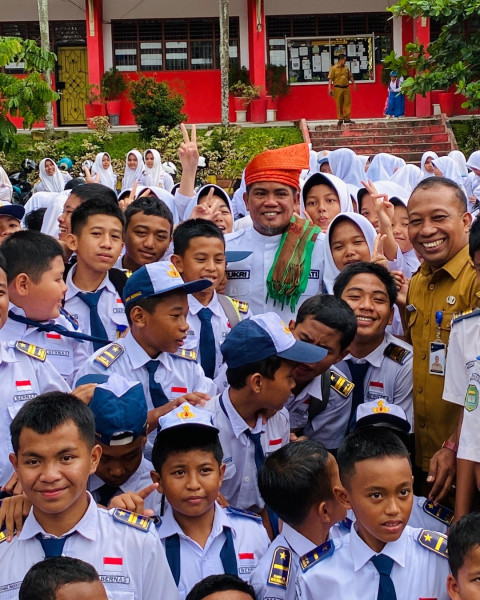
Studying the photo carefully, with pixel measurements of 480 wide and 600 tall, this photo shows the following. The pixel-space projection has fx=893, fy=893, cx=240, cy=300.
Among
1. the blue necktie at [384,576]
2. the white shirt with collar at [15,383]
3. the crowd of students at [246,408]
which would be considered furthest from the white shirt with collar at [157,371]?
the blue necktie at [384,576]

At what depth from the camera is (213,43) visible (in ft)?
75.5

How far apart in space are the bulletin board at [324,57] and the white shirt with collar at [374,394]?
19.5 m

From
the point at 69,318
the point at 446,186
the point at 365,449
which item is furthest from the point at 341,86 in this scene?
the point at 365,449

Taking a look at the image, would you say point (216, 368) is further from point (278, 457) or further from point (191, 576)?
point (191, 576)

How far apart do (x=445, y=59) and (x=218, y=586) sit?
8.03m

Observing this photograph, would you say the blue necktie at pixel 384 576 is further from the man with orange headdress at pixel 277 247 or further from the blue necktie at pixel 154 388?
the man with orange headdress at pixel 277 247

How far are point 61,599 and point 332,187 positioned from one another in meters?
3.64

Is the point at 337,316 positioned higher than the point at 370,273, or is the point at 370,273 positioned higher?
the point at 370,273

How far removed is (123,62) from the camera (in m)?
23.0

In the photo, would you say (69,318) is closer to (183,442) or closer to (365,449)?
(183,442)

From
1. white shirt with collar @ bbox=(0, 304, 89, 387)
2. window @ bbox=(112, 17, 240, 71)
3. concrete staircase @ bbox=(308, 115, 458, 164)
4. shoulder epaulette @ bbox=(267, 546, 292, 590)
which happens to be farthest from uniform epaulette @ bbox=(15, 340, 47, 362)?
window @ bbox=(112, 17, 240, 71)

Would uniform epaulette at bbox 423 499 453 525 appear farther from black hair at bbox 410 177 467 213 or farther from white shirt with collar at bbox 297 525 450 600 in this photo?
black hair at bbox 410 177 467 213

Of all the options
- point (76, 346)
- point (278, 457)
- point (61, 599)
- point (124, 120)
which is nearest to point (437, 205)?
point (278, 457)

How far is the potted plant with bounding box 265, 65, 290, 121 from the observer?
2211 cm
